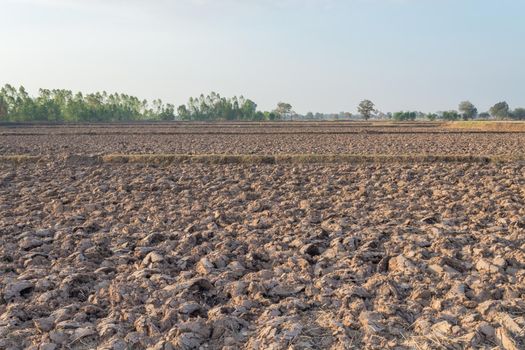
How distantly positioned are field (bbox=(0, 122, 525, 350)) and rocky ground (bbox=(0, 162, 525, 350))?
2 cm

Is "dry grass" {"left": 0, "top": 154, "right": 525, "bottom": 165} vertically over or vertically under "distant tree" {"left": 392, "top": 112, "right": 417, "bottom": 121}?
over

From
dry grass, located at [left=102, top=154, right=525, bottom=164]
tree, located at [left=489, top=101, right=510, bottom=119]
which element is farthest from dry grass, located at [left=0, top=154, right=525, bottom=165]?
tree, located at [left=489, top=101, right=510, bottom=119]

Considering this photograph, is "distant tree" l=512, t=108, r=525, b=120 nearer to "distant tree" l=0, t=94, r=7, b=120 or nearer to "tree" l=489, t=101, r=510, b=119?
"tree" l=489, t=101, r=510, b=119

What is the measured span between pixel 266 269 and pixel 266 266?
0.13 metres

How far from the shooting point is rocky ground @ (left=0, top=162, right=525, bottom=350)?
4.57 meters

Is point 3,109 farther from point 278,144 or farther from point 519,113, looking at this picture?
point 519,113

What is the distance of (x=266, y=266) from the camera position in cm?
644

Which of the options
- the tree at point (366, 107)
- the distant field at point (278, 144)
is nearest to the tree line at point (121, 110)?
the tree at point (366, 107)

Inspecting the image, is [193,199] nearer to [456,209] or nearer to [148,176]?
[148,176]

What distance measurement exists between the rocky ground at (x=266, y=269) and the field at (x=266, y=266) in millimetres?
21

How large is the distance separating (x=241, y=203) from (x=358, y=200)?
8.71 ft

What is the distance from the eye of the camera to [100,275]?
6156 mm

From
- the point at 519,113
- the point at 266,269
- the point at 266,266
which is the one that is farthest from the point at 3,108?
the point at 519,113

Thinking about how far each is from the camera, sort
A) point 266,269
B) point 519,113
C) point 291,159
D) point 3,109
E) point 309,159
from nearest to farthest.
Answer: point 266,269
point 309,159
point 291,159
point 3,109
point 519,113
